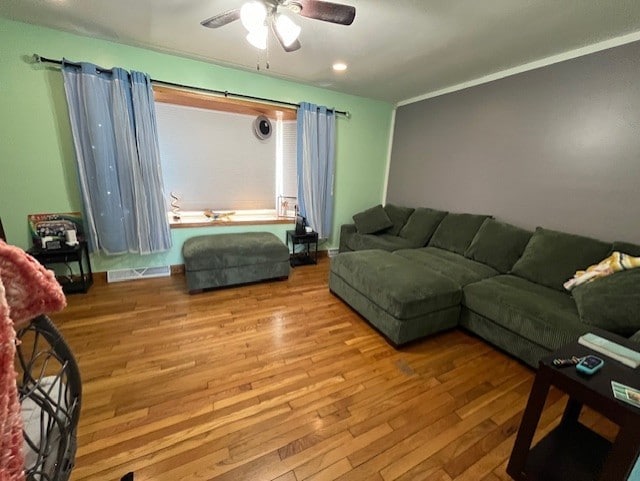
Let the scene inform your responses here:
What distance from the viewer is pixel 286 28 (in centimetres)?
162

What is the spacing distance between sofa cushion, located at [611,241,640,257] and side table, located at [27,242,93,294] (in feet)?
15.0

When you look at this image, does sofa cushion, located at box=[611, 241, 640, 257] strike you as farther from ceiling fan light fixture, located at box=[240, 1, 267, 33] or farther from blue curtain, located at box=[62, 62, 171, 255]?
blue curtain, located at box=[62, 62, 171, 255]

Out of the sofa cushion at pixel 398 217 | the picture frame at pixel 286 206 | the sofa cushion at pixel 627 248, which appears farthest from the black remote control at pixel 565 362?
the picture frame at pixel 286 206

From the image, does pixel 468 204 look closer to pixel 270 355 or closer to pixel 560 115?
pixel 560 115

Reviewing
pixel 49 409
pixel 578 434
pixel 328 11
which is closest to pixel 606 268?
pixel 578 434

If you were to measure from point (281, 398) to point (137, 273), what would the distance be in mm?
2402

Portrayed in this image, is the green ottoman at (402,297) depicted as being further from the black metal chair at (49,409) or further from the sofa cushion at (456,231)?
the black metal chair at (49,409)

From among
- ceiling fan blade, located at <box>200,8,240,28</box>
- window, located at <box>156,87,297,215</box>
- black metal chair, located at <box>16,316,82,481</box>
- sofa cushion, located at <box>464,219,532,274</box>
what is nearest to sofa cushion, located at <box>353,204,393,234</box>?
window, located at <box>156,87,297,215</box>

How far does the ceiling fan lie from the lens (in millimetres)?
1481

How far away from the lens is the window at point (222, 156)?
3186 mm

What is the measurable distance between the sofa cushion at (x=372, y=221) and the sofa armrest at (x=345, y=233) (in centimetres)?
12

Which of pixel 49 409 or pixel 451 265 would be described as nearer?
pixel 49 409

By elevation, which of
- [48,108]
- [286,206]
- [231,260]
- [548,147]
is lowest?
[231,260]

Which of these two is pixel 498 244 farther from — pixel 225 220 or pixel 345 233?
pixel 225 220
